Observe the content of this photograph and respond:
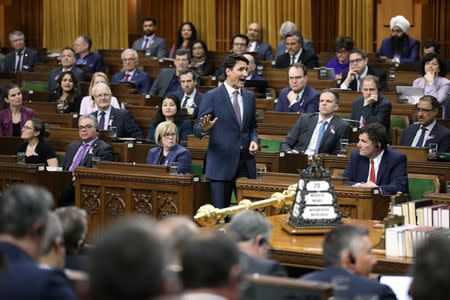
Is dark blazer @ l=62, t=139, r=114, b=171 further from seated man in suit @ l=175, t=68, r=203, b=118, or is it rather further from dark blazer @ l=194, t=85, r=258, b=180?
seated man in suit @ l=175, t=68, r=203, b=118

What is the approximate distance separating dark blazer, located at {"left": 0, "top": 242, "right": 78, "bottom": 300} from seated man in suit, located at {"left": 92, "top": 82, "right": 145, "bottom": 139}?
5585mm

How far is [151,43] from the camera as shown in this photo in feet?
40.4

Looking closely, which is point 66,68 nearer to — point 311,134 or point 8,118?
point 8,118

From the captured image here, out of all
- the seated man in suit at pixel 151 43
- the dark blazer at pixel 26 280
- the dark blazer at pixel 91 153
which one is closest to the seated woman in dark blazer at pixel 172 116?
the dark blazer at pixel 91 153

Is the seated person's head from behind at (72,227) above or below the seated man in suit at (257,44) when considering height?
below

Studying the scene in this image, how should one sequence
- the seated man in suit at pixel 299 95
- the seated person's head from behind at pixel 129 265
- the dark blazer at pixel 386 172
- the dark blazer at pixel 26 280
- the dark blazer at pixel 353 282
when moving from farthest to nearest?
the seated man in suit at pixel 299 95, the dark blazer at pixel 386 172, the dark blazer at pixel 353 282, the dark blazer at pixel 26 280, the seated person's head from behind at pixel 129 265

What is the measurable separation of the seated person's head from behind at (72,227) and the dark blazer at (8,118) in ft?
17.0

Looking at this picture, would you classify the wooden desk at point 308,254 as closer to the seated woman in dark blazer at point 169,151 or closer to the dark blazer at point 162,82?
the seated woman in dark blazer at point 169,151

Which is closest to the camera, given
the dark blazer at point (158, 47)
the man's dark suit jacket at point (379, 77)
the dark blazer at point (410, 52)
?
the man's dark suit jacket at point (379, 77)

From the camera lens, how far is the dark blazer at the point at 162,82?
9688mm

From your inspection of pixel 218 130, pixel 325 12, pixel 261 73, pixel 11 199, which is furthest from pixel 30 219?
pixel 325 12

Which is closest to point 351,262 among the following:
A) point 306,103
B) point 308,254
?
point 308,254

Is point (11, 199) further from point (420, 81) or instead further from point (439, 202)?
point (420, 81)

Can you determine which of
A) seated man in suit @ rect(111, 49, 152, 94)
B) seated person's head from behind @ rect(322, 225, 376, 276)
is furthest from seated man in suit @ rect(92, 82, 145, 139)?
seated person's head from behind @ rect(322, 225, 376, 276)
